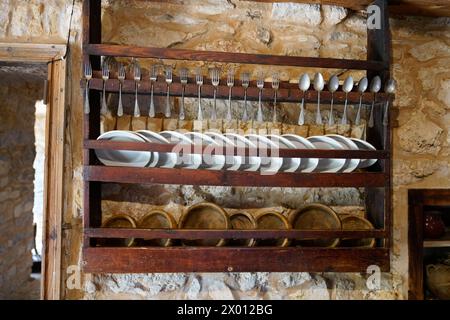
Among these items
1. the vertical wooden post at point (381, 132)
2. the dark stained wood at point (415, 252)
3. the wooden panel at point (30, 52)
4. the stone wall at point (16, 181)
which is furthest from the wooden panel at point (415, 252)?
the stone wall at point (16, 181)

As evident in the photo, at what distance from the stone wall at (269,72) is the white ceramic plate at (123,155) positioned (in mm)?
153

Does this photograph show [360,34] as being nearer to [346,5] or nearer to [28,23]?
[346,5]

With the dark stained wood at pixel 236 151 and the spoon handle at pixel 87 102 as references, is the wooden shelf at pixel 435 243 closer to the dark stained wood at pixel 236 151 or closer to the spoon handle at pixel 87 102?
the dark stained wood at pixel 236 151

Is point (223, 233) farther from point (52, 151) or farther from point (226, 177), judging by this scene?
point (52, 151)

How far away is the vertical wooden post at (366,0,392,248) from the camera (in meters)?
1.12

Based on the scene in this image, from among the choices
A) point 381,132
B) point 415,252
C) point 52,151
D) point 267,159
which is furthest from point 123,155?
point 415,252

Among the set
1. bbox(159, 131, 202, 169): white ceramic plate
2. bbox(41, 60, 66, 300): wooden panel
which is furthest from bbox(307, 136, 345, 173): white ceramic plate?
bbox(41, 60, 66, 300): wooden panel

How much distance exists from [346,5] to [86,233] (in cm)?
130

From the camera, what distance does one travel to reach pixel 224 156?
1070 millimetres

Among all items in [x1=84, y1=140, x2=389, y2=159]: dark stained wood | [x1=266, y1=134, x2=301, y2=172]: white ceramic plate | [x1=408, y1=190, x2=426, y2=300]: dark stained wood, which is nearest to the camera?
[x1=84, y1=140, x2=389, y2=159]: dark stained wood

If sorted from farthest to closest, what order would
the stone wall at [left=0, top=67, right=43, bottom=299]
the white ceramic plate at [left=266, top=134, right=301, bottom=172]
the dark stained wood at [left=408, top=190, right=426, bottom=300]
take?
the stone wall at [left=0, top=67, right=43, bottom=299] → the dark stained wood at [left=408, top=190, right=426, bottom=300] → the white ceramic plate at [left=266, top=134, right=301, bottom=172]

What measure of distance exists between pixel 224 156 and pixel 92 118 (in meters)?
0.46

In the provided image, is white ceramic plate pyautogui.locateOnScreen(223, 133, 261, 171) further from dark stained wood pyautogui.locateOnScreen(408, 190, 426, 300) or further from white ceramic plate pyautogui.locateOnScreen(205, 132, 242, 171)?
dark stained wood pyautogui.locateOnScreen(408, 190, 426, 300)

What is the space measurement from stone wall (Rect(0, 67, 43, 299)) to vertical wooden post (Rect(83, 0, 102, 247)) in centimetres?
99
